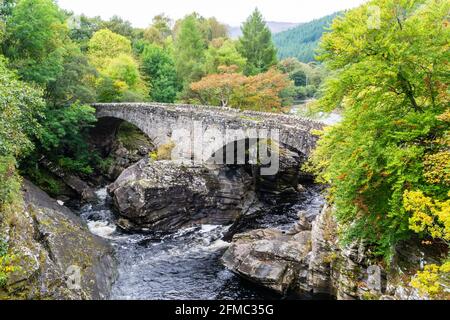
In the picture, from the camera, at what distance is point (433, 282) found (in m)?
8.29

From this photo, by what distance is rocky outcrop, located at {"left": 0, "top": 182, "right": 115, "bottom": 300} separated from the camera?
11046mm

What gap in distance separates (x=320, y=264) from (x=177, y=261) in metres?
6.88

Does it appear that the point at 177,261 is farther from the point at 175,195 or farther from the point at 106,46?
the point at 106,46

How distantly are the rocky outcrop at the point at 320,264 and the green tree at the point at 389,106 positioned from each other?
2.64ft

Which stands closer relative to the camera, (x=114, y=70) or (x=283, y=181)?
(x=283, y=181)

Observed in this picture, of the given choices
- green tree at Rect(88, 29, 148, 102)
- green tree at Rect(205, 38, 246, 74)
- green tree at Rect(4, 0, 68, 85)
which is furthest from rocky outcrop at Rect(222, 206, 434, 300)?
green tree at Rect(205, 38, 246, 74)

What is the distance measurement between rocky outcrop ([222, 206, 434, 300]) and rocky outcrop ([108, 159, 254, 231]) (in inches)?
161

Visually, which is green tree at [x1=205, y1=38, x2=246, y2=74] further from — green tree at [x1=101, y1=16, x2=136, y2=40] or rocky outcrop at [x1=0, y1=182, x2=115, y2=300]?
rocky outcrop at [x1=0, y1=182, x2=115, y2=300]

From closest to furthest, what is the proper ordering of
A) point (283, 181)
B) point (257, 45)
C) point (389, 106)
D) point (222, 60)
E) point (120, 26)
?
point (389, 106) < point (283, 181) < point (222, 60) < point (257, 45) < point (120, 26)

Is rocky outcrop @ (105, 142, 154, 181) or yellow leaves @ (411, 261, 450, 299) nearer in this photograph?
yellow leaves @ (411, 261, 450, 299)

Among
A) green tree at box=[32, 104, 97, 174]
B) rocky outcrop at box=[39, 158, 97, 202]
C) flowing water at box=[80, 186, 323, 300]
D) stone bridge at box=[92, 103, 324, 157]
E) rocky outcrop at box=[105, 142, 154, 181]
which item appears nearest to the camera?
flowing water at box=[80, 186, 323, 300]

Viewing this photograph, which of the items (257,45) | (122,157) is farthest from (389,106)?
(257,45)

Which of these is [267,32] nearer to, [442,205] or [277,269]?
[277,269]

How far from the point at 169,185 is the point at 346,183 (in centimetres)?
1261
